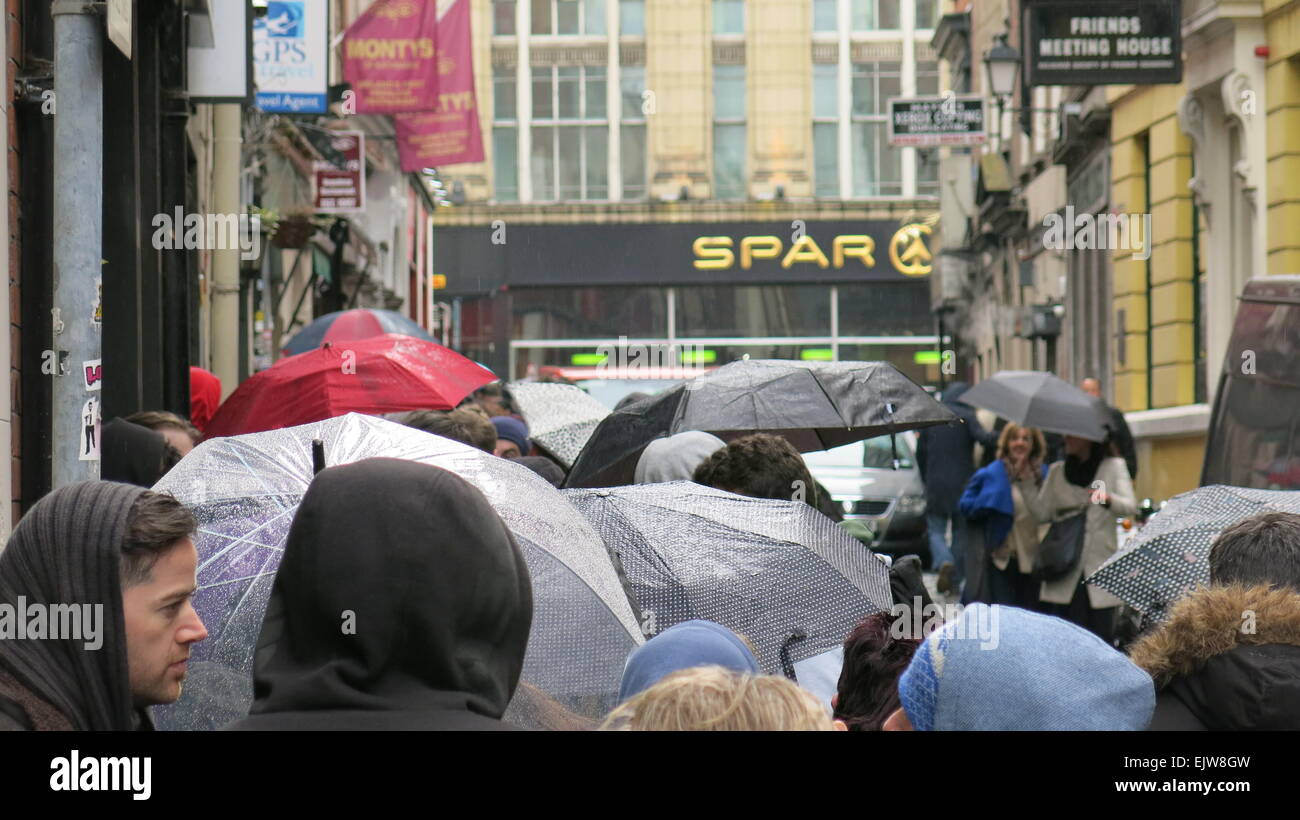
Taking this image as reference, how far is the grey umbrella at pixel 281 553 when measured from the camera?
14.0 feet

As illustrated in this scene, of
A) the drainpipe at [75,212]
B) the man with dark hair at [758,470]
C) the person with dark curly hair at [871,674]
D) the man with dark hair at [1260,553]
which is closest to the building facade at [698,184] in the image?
the drainpipe at [75,212]

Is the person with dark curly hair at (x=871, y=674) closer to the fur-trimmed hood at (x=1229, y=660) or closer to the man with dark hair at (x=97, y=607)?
the fur-trimmed hood at (x=1229, y=660)

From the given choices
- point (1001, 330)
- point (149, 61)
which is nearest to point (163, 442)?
point (149, 61)

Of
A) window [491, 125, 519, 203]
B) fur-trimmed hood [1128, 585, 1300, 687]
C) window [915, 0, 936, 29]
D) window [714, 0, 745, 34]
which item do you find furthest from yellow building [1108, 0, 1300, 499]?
Answer: window [491, 125, 519, 203]

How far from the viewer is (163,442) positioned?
7.96 meters

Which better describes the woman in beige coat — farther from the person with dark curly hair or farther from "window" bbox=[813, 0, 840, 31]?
"window" bbox=[813, 0, 840, 31]

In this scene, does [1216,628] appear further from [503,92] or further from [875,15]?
[503,92]

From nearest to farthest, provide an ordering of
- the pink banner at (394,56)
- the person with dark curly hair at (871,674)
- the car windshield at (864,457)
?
the person with dark curly hair at (871,674), the car windshield at (864,457), the pink banner at (394,56)

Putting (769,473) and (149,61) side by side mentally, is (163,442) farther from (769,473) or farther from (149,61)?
(149,61)

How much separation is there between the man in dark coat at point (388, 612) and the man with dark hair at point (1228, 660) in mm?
1636

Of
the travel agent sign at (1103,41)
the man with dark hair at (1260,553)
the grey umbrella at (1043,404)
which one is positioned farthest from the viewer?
the travel agent sign at (1103,41)

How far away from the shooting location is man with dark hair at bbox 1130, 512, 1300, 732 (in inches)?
147

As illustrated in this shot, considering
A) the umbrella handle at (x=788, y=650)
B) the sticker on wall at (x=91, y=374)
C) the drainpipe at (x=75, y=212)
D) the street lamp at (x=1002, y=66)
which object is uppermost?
the street lamp at (x=1002, y=66)
